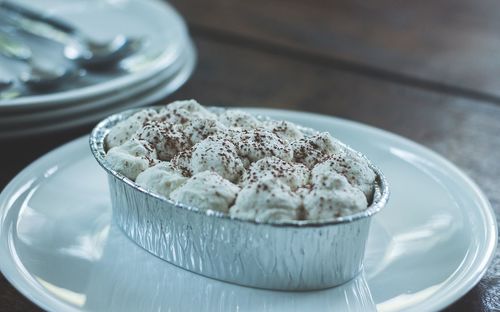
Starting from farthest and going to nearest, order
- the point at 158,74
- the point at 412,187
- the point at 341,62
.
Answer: the point at 341,62
the point at 158,74
the point at 412,187

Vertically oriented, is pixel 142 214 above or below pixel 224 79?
above

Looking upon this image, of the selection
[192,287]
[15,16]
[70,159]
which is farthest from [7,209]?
[15,16]

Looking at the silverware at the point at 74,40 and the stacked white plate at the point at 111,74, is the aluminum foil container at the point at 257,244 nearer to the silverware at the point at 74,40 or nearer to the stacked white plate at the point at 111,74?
the stacked white plate at the point at 111,74

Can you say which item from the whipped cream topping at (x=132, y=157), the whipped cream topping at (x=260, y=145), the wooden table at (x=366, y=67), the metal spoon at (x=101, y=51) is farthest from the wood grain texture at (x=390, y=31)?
the whipped cream topping at (x=132, y=157)

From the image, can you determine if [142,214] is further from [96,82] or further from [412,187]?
[96,82]

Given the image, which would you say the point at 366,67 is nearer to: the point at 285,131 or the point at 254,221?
the point at 285,131

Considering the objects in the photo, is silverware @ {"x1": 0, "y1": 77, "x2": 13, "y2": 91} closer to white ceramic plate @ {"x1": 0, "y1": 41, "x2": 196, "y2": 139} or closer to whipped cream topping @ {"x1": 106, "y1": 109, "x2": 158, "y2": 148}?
white ceramic plate @ {"x1": 0, "y1": 41, "x2": 196, "y2": 139}

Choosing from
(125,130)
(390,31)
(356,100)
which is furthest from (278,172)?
(390,31)

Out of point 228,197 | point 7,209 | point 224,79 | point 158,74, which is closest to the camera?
point 228,197
